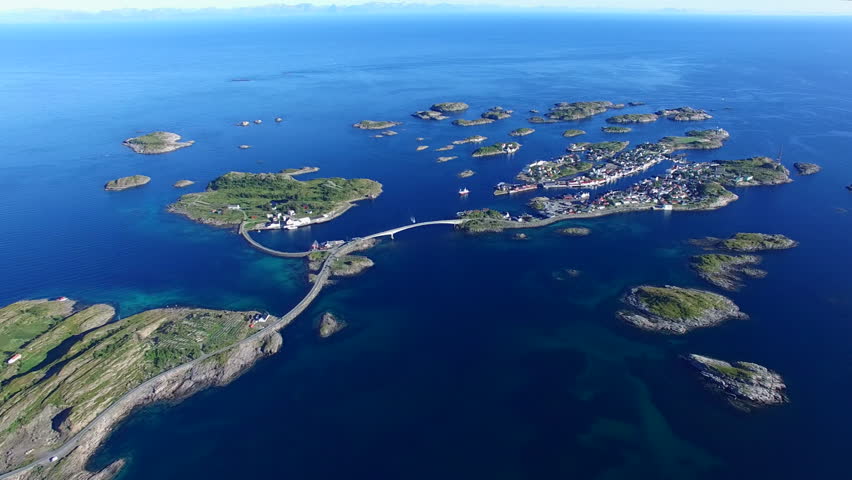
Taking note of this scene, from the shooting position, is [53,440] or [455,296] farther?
[455,296]

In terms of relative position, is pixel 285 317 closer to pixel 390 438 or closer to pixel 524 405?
pixel 390 438

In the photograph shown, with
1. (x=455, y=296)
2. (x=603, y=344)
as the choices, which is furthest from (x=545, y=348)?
(x=455, y=296)

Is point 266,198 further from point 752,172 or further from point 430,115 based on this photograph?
point 752,172

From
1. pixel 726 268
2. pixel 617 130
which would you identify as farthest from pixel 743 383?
pixel 617 130

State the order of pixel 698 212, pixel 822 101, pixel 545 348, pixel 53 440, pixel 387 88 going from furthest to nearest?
pixel 387 88
pixel 822 101
pixel 698 212
pixel 545 348
pixel 53 440

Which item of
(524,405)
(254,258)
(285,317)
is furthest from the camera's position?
(254,258)

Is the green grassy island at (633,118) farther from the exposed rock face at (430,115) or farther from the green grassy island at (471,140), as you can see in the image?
the exposed rock face at (430,115)

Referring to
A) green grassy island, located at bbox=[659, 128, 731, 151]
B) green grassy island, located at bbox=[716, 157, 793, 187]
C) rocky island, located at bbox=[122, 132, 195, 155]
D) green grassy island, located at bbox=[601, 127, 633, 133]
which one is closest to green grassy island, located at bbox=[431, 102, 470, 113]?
green grassy island, located at bbox=[601, 127, 633, 133]

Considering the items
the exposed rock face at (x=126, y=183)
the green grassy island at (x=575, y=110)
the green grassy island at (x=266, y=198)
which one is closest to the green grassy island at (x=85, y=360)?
the green grassy island at (x=266, y=198)
